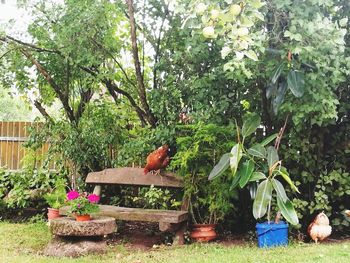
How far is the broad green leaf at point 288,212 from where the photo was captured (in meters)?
4.61

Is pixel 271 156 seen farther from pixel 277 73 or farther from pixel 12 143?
pixel 12 143

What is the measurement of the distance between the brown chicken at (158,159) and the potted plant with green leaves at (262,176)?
0.88 meters

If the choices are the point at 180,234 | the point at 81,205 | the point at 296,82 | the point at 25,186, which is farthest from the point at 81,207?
the point at 25,186

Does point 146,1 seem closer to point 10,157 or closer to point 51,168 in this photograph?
point 51,168

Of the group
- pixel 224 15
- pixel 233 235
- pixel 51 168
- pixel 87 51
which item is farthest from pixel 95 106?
pixel 224 15

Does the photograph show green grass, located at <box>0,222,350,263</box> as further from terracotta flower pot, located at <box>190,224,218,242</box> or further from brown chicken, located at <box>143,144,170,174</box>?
brown chicken, located at <box>143,144,170,174</box>

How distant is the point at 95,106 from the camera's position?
706cm

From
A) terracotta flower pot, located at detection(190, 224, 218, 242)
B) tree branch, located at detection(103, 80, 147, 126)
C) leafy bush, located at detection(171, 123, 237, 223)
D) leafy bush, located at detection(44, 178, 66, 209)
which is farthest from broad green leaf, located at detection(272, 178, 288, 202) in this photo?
leafy bush, located at detection(44, 178, 66, 209)

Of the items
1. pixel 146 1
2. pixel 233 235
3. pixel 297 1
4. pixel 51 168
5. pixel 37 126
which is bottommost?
pixel 233 235

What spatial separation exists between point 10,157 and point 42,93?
6.71ft

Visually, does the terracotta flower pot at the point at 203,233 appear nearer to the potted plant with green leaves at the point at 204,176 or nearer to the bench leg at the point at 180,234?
the potted plant with green leaves at the point at 204,176

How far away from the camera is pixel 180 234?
5.46m

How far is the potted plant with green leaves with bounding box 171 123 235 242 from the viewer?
543 centimetres

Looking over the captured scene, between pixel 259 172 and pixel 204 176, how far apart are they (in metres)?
0.81
